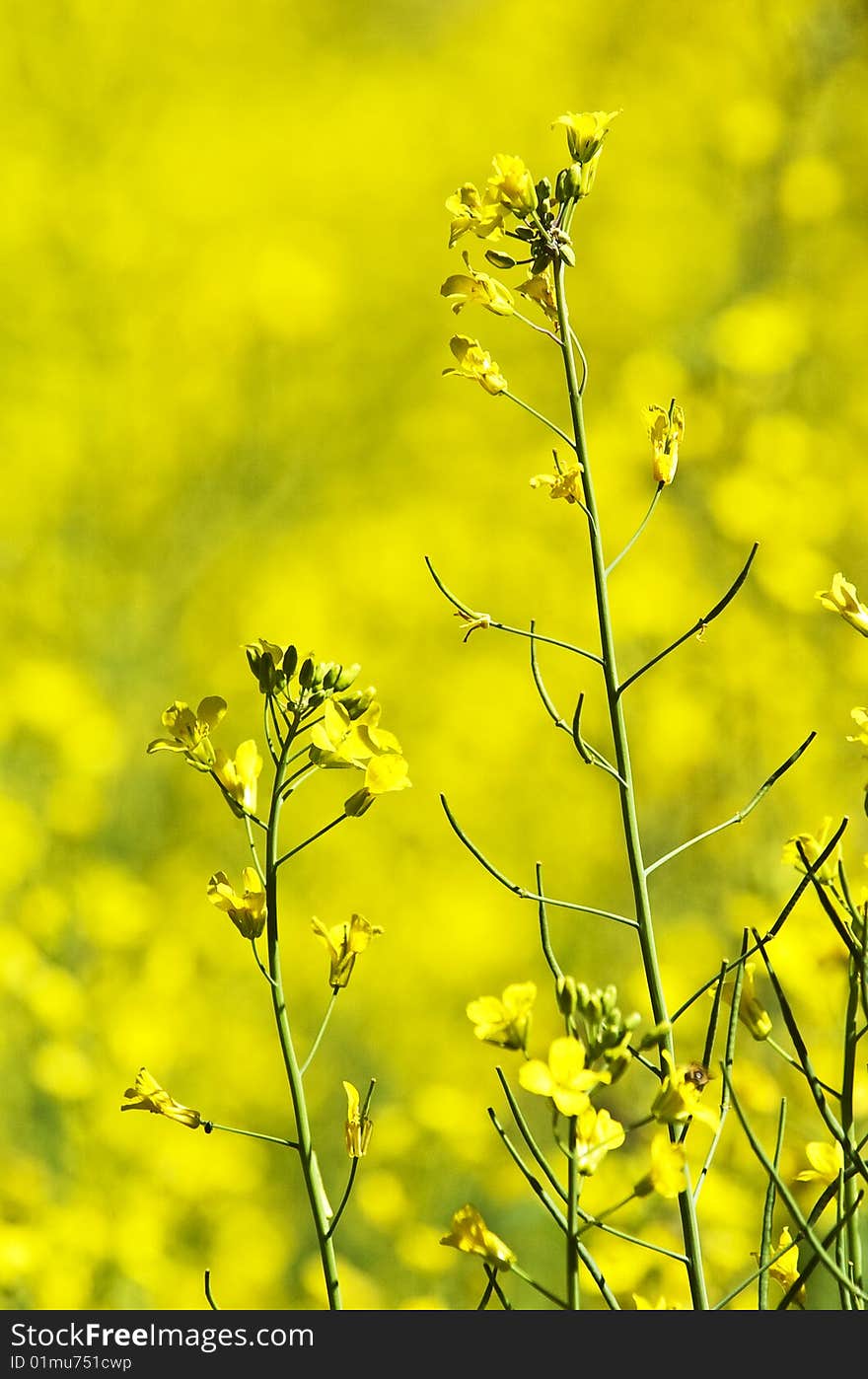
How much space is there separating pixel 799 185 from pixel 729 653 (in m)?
0.51

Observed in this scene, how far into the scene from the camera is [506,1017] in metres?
0.38

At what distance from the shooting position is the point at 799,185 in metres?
1.31

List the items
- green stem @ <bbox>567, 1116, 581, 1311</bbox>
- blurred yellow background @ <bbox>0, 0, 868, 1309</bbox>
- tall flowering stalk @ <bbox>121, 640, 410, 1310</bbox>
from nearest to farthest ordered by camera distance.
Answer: green stem @ <bbox>567, 1116, 581, 1311</bbox>, tall flowering stalk @ <bbox>121, 640, 410, 1310</bbox>, blurred yellow background @ <bbox>0, 0, 868, 1309</bbox>

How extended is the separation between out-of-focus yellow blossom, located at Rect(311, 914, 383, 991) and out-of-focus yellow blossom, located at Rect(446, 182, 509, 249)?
0.78ft

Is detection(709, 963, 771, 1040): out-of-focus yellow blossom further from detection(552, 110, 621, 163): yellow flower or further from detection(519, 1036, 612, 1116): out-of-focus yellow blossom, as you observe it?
detection(552, 110, 621, 163): yellow flower

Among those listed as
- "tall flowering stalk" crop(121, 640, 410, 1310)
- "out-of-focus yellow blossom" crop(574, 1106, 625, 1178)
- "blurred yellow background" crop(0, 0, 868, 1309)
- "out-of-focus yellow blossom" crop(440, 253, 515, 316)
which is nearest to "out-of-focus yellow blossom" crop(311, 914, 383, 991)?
"tall flowering stalk" crop(121, 640, 410, 1310)

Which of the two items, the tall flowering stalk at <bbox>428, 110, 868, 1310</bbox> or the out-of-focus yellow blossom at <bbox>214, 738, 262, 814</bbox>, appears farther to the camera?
the out-of-focus yellow blossom at <bbox>214, 738, 262, 814</bbox>

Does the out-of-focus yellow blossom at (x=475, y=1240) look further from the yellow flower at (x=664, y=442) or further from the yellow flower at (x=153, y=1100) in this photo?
the yellow flower at (x=664, y=442)

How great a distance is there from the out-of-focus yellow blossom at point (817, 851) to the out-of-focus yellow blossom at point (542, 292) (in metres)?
0.20

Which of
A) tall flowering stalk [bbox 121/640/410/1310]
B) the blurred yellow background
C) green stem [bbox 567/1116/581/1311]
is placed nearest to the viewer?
green stem [bbox 567/1116/581/1311]

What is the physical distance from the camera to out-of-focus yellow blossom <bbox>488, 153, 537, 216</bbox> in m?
0.46

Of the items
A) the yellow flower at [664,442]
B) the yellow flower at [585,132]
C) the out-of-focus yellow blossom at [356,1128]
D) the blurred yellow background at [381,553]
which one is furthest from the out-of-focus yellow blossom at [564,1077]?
the blurred yellow background at [381,553]
